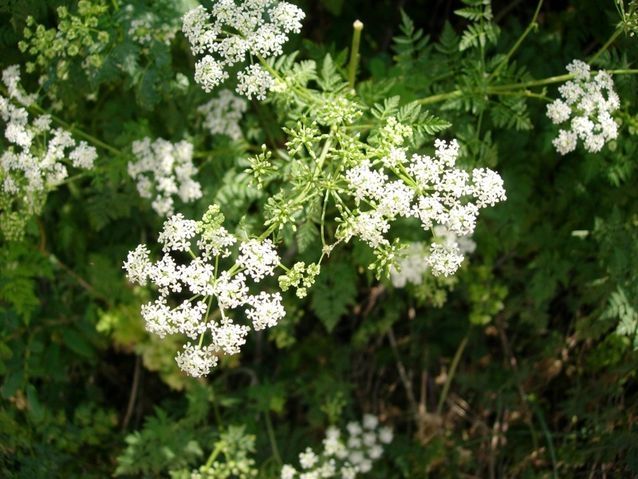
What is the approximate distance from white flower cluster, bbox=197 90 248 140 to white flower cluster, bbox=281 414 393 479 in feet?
6.75

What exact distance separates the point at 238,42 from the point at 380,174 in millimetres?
866

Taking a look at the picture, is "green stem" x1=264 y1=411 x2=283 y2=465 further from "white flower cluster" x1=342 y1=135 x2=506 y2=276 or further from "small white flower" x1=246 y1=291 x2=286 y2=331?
"white flower cluster" x1=342 y1=135 x2=506 y2=276

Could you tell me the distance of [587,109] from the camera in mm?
3102

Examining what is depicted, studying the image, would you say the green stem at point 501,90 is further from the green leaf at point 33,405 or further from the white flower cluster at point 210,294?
the green leaf at point 33,405

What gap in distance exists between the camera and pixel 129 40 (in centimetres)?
326

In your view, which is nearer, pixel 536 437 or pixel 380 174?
pixel 380 174

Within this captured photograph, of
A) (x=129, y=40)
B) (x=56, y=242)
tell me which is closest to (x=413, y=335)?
(x=56, y=242)

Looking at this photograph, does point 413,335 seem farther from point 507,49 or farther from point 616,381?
point 507,49

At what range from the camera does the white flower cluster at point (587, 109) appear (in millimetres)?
3086

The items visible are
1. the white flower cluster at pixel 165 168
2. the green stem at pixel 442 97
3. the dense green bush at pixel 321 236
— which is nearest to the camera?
the dense green bush at pixel 321 236

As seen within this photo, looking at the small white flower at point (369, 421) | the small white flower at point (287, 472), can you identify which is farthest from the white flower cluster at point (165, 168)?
the small white flower at point (369, 421)

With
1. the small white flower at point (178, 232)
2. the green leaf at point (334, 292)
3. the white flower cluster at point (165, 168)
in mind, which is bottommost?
the small white flower at point (178, 232)

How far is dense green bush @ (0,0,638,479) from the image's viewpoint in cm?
283

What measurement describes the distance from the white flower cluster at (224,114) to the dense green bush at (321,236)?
0.02 m
